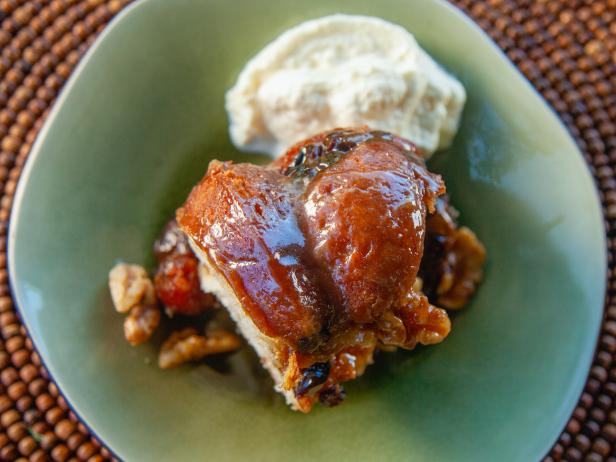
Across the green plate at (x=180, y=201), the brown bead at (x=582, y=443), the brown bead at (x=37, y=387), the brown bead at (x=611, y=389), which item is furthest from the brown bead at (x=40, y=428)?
the brown bead at (x=611, y=389)

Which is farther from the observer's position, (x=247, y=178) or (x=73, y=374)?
(x=73, y=374)

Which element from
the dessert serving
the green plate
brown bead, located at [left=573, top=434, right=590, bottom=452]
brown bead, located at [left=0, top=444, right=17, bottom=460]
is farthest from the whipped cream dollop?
brown bead, located at [left=0, top=444, right=17, bottom=460]

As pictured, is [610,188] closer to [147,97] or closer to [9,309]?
[147,97]

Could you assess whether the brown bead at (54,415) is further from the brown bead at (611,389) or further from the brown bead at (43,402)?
the brown bead at (611,389)

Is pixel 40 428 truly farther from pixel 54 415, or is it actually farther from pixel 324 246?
pixel 324 246

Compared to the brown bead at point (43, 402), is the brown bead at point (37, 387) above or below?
above

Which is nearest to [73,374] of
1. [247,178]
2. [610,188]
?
[247,178]
